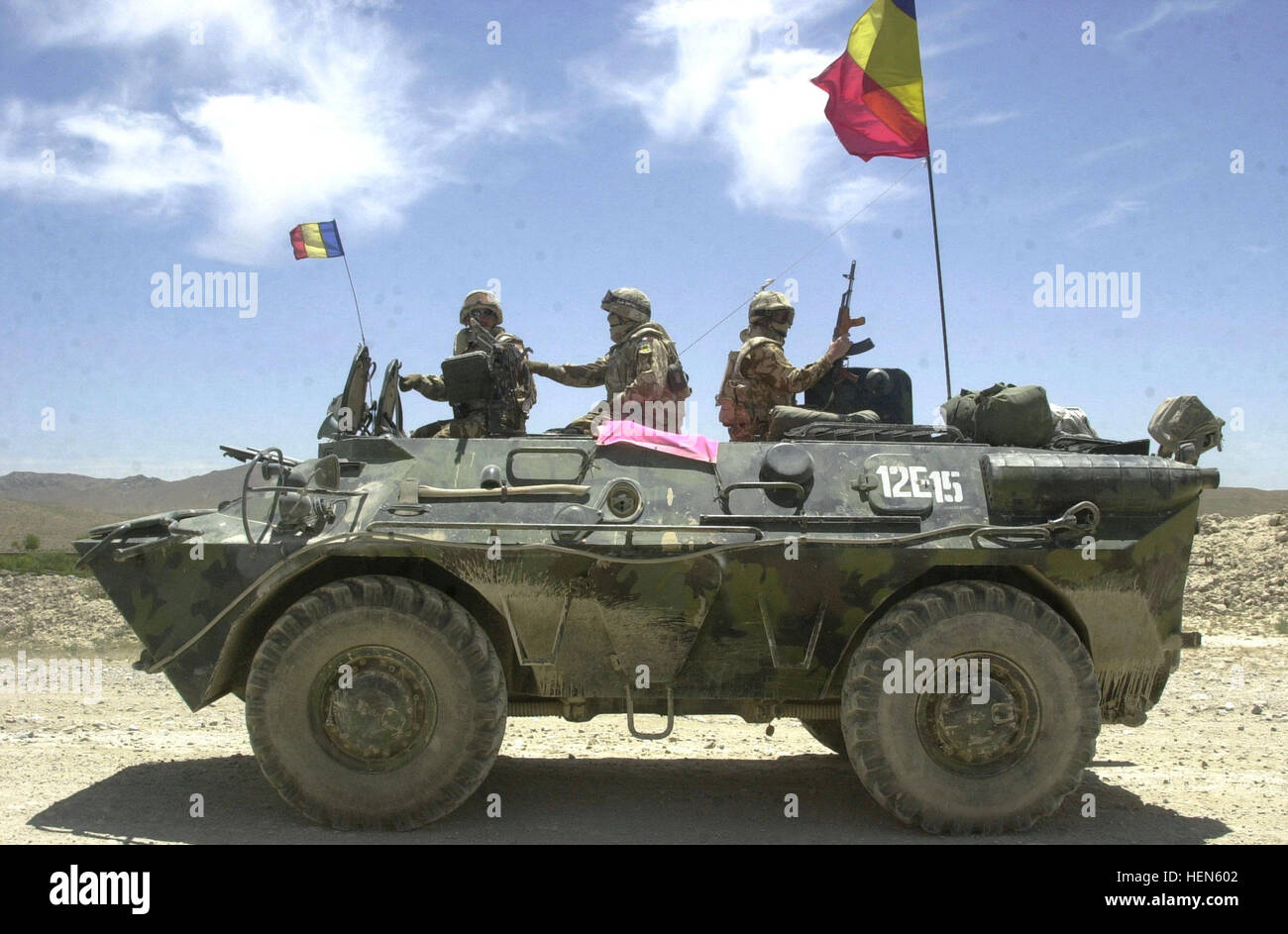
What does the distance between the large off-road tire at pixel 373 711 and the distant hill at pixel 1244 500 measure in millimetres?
46408

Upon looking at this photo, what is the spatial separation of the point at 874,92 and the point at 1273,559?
40.4ft

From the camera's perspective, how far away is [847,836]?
5637mm

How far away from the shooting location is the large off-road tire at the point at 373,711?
550 cm

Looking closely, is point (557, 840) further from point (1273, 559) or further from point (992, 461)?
point (1273, 559)

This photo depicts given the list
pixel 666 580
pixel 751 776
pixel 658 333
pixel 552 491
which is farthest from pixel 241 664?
pixel 658 333

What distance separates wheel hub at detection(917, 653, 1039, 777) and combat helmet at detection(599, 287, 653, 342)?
409cm

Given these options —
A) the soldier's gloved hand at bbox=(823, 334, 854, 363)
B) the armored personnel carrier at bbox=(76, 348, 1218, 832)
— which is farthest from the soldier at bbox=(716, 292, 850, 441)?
the armored personnel carrier at bbox=(76, 348, 1218, 832)

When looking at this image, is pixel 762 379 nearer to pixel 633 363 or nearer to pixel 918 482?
pixel 633 363

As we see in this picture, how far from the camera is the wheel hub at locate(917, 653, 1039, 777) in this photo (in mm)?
5582

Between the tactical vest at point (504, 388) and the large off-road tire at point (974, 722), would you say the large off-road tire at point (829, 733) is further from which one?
the tactical vest at point (504, 388)

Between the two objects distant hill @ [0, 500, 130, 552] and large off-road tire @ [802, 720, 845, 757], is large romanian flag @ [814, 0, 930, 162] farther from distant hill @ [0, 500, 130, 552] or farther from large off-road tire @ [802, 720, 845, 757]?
distant hill @ [0, 500, 130, 552]
